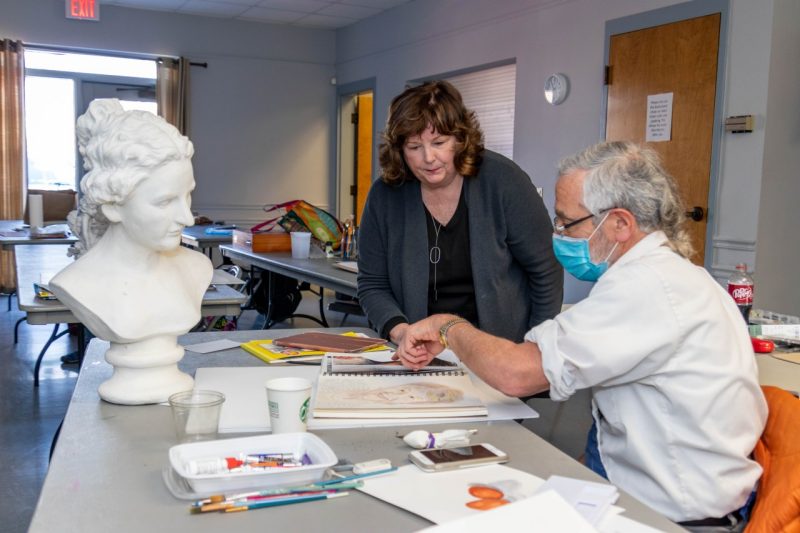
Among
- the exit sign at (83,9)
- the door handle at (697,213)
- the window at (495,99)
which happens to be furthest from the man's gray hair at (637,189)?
the exit sign at (83,9)

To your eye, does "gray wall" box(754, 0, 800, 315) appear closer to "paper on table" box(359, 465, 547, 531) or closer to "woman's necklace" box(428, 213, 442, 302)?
"woman's necklace" box(428, 213, 442, 302)

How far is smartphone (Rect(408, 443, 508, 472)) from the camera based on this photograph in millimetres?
1084

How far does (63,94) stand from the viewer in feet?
25.0

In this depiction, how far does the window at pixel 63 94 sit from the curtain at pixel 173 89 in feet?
0.83

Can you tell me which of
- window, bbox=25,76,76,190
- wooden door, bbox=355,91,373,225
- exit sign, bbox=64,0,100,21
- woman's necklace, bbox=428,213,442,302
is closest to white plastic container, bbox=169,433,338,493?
woman's necklace, bbox=428,213,442,302

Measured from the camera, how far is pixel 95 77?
7.67m

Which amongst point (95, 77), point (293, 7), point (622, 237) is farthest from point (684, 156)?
point (95, 77)

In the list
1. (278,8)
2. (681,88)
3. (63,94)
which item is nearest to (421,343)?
(681,88)

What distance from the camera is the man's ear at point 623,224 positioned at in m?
1.30

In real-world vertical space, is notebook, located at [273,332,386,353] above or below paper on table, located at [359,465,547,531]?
above

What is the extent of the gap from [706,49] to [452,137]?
289 cm

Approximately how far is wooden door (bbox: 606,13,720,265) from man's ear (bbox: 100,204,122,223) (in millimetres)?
3279

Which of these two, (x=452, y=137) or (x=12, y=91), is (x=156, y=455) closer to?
(x=452, y=137)

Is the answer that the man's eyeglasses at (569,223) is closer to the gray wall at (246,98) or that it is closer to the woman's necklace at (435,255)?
the woman's necklace at (435,255)
